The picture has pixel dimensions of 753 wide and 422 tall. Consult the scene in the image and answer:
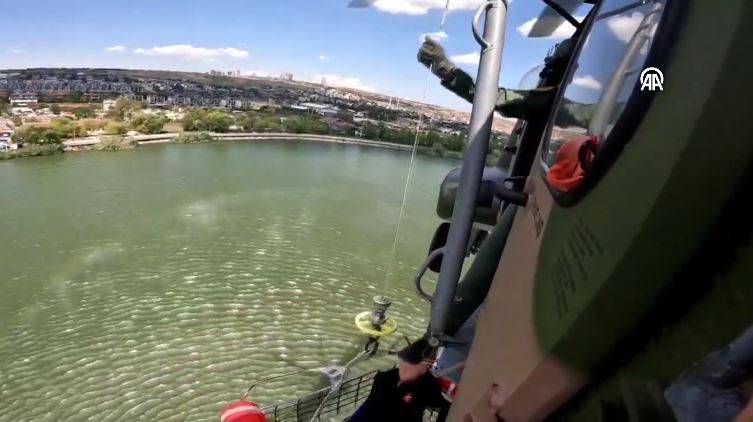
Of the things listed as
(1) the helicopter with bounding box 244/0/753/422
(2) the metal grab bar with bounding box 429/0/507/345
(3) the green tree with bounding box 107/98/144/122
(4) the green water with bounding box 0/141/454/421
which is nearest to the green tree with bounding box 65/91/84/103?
(3) the green tree with bounding box 107/98/144/122

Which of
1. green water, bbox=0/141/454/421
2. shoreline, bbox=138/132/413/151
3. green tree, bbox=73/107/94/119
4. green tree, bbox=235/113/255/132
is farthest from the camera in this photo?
green tree, bbox=235/113/255/132

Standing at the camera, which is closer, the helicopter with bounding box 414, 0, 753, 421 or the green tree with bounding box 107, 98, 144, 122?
the helicopter with bounding box 414, 0, 753, 421

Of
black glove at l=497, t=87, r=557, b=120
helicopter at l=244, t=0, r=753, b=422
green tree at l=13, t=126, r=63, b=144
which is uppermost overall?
black glove at l=497, t=87, r=557, b=120

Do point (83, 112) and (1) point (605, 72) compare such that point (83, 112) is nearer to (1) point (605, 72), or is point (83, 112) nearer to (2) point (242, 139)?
(2) point (242, 139)

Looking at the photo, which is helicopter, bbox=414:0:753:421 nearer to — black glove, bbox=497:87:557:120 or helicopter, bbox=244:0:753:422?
helicopter, bbox=244:0:753:422

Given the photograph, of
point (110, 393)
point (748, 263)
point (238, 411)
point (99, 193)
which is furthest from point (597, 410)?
point (99, 193)

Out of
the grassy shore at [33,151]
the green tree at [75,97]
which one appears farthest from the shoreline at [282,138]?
the green tree at [75,97]

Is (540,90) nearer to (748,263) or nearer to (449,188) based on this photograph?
(449,188)

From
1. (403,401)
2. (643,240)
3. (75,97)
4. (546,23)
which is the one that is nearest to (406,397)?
(403,401)
